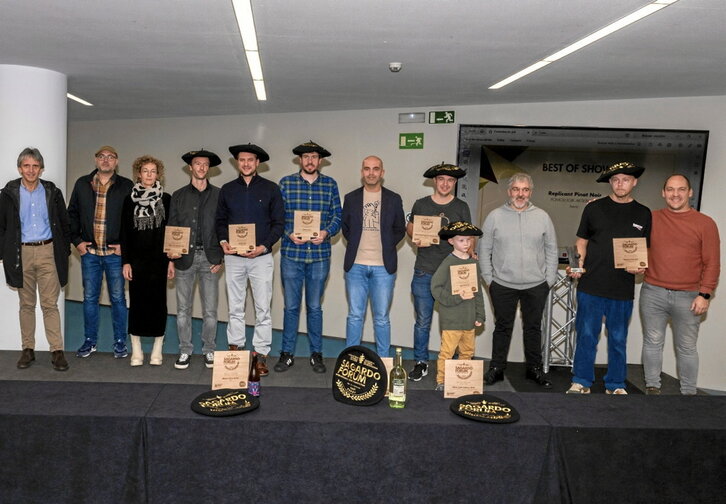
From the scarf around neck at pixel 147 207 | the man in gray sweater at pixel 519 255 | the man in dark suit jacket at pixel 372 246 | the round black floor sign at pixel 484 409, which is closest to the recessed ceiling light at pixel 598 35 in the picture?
the man in gray sweater at pixel 519 255

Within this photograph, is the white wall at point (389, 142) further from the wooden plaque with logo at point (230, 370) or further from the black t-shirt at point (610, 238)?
the wooden plaque with logo at point (230, 370)

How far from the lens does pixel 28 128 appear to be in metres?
5.06

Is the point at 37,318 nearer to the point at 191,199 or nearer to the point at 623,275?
the point at 191,199

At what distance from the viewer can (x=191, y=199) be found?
4625mm

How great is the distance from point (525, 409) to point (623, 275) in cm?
210

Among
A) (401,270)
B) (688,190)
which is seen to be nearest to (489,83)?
(688,190)

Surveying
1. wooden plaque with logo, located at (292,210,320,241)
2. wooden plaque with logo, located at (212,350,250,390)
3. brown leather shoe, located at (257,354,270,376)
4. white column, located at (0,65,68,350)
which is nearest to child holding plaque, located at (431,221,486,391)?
wooden plaque with logo, located at (292,210,320,241)

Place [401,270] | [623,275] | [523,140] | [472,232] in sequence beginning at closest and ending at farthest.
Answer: [472,232]
[623,275]
[523,140]
[401,270]

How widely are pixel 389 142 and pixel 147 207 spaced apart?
3.11 m

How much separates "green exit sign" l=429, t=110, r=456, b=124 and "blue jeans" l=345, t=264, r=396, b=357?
249 centimetres

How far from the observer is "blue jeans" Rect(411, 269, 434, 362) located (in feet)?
15.3

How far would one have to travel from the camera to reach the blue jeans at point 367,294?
4660 millimetres

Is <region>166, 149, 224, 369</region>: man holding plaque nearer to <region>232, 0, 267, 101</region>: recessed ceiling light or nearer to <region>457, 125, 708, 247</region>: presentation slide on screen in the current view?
<region>232, 0, 267, 101</region>: recessed ceiling light

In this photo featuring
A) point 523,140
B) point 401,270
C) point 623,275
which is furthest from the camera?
point 401,270
